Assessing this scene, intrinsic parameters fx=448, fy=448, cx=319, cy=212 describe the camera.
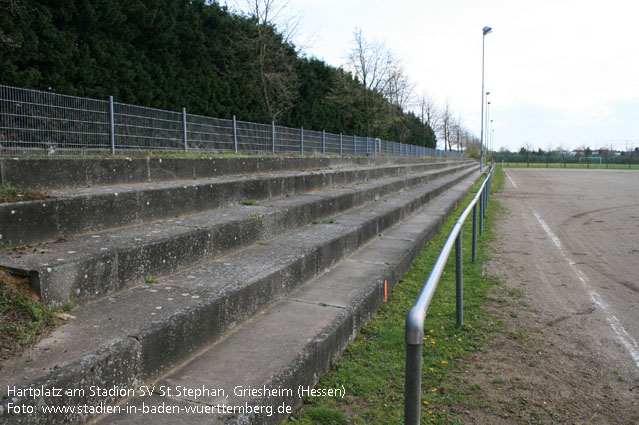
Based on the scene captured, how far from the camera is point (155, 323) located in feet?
8.14

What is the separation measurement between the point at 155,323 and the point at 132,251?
0.84m

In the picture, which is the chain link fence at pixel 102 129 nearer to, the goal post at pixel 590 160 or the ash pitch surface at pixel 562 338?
the ash pitch surface at pixel 562 338

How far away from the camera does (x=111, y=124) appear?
6.90 meters

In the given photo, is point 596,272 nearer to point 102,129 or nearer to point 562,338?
point 562,338

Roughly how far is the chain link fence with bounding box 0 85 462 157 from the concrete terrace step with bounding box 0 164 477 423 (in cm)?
346

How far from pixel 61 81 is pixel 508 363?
8675mm

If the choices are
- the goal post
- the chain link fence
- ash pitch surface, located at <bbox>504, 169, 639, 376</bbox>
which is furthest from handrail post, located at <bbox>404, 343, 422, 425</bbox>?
the goal post

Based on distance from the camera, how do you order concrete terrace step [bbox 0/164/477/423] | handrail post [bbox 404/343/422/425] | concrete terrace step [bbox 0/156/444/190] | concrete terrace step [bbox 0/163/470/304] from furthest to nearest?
concrete terrace step [bbox 0/156/444/190] < concrete terrace step [bbox 0/163/470/304] < concrete terrace step [bbox 0/164/477/423] < handrail post [bbox 404/343/422/425]

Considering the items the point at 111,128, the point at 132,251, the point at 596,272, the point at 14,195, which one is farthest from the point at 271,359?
the point at 111,128

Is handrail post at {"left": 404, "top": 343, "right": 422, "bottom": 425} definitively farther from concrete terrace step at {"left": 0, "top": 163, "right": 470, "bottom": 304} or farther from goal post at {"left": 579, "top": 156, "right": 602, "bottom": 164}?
goal post at {"left": 579, "top": 156, "right": 602, "bottom": 164}

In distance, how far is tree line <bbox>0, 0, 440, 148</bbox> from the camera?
7867 mm

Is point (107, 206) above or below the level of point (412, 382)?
above

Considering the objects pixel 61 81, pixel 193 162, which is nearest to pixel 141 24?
pixel 61 81

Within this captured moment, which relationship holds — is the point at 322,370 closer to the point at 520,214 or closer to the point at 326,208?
the point at 326,208
